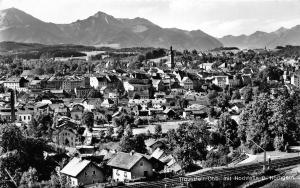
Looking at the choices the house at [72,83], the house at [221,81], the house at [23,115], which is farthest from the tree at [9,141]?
the house at [221,81]

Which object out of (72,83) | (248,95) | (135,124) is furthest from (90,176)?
(72,83)

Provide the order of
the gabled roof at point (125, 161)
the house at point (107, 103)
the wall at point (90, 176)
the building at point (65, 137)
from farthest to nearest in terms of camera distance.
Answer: the house at point (107, 103), the building at point (65, 137), the gabled roof at point (125, 161), the wall at point (90, 176)

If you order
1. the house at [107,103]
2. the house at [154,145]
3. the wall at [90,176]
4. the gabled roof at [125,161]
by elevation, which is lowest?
the house at [154,145]

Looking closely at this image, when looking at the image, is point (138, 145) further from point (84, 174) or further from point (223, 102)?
point (223, 102)

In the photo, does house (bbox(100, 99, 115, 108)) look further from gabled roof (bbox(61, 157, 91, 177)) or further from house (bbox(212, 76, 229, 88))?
gabled roof (bbox(61, 157, 91, 177))

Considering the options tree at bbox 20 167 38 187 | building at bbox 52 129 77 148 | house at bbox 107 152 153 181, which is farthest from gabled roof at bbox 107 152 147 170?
building at bbox 52 129 77 148

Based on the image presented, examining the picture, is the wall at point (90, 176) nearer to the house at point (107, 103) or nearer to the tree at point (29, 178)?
the tree at point (29, 178)

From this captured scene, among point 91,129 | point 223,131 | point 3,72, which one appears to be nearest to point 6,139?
point 223,131
